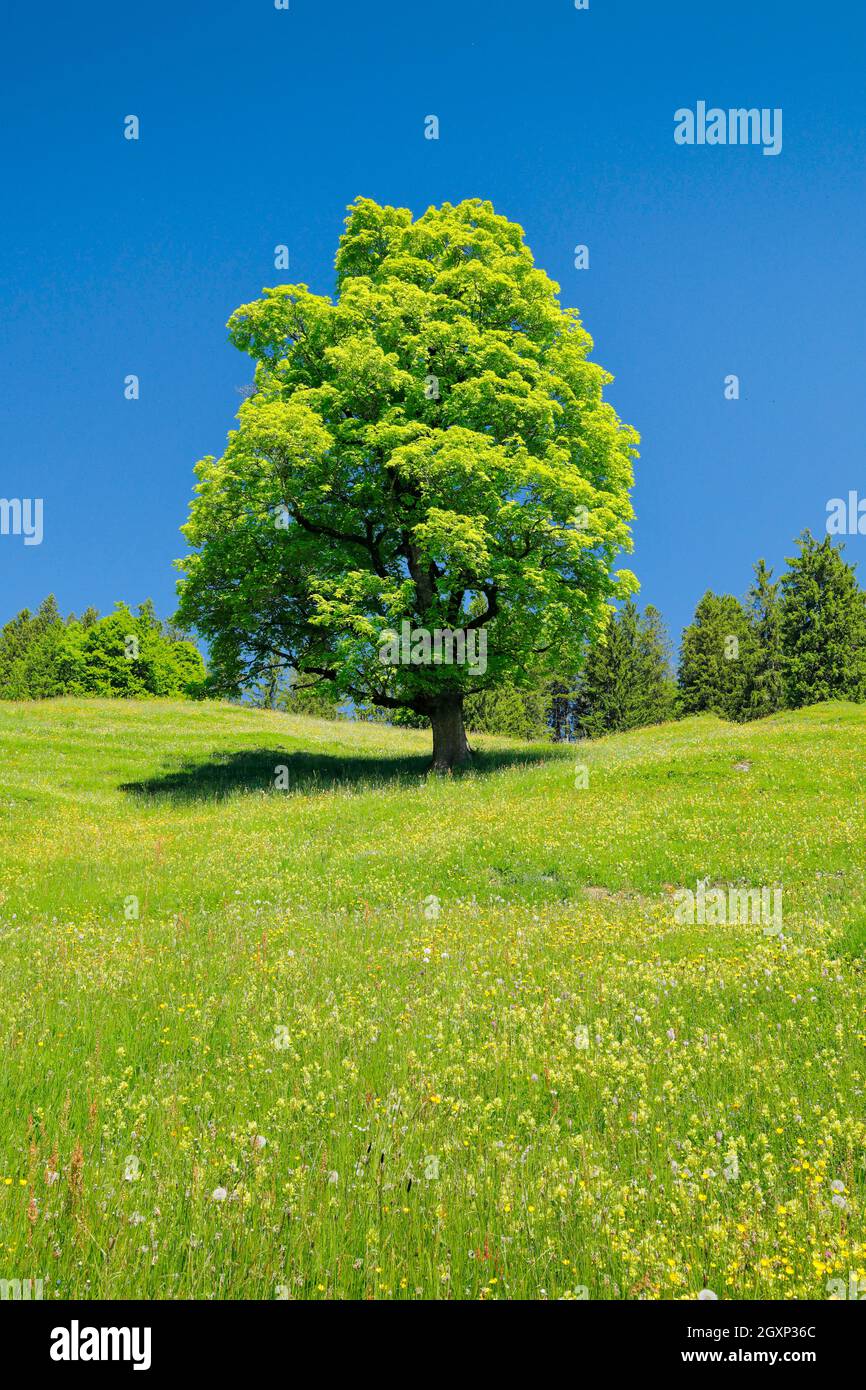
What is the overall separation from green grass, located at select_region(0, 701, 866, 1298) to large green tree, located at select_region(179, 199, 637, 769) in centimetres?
976

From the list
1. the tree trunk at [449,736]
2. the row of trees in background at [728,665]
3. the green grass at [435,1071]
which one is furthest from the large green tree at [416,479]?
the row of trees in background at [728,665]

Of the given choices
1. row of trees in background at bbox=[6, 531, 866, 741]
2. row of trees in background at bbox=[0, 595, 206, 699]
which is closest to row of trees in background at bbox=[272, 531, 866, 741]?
row of trees in background at bbox=[6, 531, 866, 741]

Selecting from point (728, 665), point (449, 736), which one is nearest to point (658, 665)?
point (728, 665)

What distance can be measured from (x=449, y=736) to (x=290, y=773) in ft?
22.2

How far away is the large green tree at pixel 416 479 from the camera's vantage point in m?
22.7

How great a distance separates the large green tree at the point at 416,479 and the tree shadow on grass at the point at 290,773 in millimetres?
2237

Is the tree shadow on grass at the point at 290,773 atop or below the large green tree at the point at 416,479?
below

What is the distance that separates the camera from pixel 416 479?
77.6 ft

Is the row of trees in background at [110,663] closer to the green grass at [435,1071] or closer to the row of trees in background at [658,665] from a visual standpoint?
the row of trees in background at [658,665]

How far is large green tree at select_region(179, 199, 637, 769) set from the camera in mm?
22703
